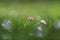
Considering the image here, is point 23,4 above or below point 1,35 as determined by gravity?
above

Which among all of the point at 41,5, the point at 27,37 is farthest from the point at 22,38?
the point at 41,5

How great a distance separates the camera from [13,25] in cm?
352

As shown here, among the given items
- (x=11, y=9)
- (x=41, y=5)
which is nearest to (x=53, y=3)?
(x=41, y=5)

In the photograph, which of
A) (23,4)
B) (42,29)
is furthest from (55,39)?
(23,4)

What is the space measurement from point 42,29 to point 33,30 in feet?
0.22

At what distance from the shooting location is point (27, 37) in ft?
11.5

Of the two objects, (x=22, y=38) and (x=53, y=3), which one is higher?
(x=53, y=3)

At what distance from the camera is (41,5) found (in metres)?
3.53

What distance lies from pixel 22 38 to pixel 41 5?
0.28 m

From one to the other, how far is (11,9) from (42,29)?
0.27 m

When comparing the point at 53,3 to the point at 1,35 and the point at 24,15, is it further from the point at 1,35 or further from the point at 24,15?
the point at 1,35

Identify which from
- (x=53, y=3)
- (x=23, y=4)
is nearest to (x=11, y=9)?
(x=23, y=4)

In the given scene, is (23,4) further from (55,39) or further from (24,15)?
(55,39)

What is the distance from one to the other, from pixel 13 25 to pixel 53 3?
333 mm
